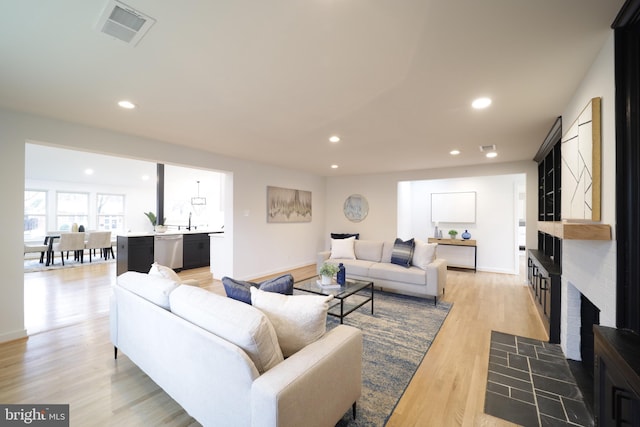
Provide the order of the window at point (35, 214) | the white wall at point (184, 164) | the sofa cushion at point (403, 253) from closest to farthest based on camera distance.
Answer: the white wall at point (184, 164) < the sofa cushion at point (403, 253) < the window at point (35, 214)

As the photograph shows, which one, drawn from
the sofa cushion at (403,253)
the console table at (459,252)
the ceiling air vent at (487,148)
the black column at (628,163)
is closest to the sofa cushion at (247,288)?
the black column at (628,163)

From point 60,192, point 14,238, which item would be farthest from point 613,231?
point 60,192

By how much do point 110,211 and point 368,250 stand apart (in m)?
9.22

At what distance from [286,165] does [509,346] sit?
4721 mm

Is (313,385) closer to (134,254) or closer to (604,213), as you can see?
(604,213)

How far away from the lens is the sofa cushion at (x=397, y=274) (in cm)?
396

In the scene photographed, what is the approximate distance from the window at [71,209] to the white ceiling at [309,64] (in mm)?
7508

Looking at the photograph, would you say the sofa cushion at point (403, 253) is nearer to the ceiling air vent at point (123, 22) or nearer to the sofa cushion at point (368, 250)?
the sofa cushion at point (368, 250)

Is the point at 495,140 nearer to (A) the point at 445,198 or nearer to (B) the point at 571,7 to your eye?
(B) the point at 571,7

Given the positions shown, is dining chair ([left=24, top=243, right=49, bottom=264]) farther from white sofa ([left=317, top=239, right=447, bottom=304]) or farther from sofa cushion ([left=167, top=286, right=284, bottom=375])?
sofa cushion ([left=167, top=286, right=284, bottom=375])

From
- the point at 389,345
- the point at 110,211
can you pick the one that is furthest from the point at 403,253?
the point at 110,211

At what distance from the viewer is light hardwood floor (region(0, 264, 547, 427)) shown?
1.75 m

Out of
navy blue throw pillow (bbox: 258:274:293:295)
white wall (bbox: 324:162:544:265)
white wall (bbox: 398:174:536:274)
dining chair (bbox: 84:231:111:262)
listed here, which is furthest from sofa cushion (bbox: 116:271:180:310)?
dining chair (bbox: 84:231:111:262)

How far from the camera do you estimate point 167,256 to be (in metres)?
6.02
